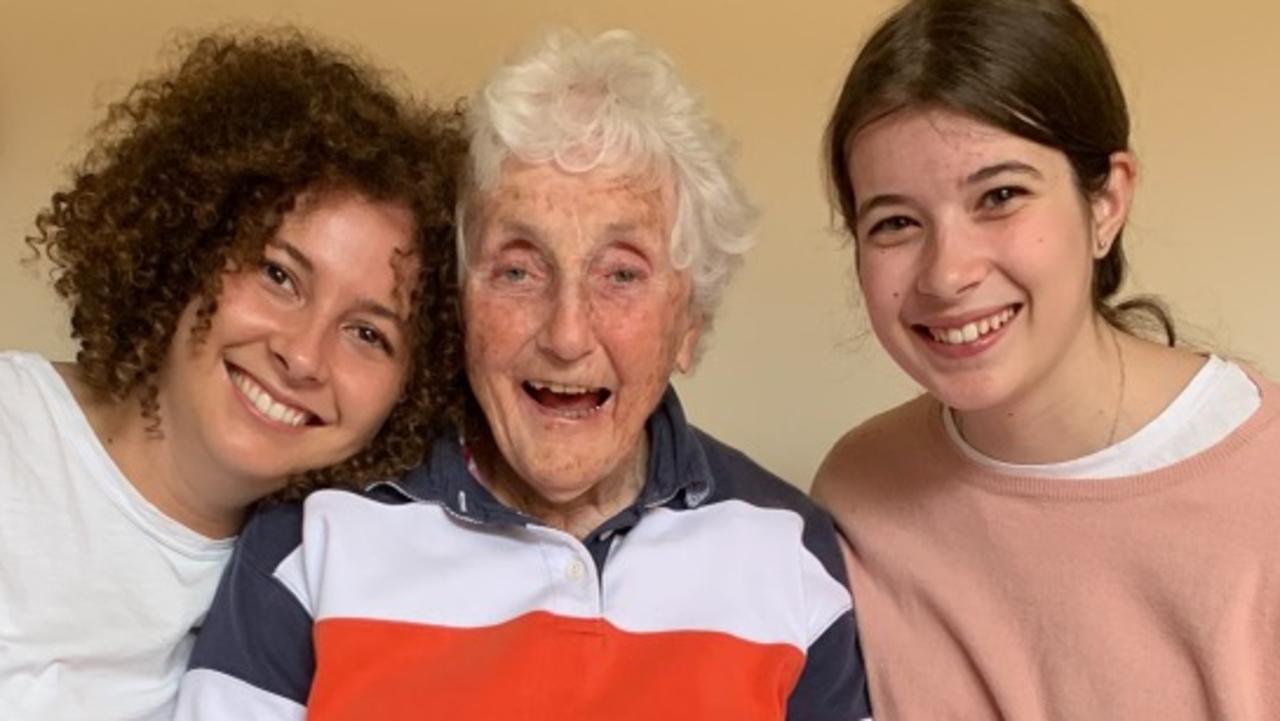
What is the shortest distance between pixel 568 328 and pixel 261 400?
0.34 metres

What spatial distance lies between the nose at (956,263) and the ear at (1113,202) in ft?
0.50

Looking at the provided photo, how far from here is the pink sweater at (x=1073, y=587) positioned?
4.24 ft

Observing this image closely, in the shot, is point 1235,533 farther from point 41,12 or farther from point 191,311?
point 41,12

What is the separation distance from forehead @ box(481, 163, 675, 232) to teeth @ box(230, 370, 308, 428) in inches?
12.2

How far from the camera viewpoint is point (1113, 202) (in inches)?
54.1

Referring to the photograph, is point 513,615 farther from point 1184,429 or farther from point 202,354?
point 1184,429

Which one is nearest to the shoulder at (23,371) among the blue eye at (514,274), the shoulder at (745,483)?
the blue eye at (514,274)

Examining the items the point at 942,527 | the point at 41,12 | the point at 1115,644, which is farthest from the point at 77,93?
the point at 1115,644

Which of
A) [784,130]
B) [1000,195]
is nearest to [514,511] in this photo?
[1000,195]

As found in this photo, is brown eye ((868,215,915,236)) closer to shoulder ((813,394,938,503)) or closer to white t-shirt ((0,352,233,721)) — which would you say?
shoulder ((813,394,938,503))

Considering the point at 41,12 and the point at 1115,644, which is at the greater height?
the point at 41,12

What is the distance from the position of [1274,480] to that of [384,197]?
3.26 feet

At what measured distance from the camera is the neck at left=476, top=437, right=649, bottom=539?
1.50 metres

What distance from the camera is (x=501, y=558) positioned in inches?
55.9
